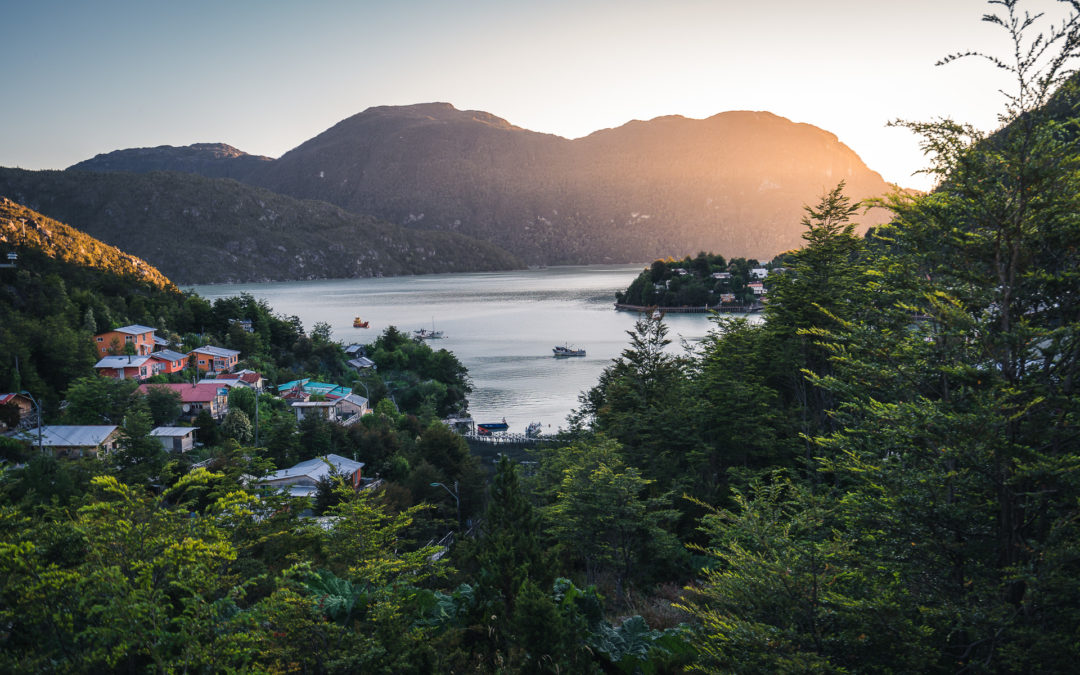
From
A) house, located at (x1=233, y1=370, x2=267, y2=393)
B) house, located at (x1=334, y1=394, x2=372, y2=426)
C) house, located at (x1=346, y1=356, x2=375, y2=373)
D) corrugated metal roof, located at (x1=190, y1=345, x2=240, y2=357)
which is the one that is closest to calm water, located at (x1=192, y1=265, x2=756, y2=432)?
house, located at (x1=334, y1=394, x2=372, y2=426)

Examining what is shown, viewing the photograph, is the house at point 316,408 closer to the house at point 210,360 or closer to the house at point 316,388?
the house at point 316,388

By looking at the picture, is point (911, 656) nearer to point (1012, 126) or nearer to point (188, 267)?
point (1012, 126)

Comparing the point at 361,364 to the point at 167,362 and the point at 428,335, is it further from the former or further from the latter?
the point at 428,335

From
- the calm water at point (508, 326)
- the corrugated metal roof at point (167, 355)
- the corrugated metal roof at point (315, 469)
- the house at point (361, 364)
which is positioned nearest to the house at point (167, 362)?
the corrugated metal roof at point (167, 355)

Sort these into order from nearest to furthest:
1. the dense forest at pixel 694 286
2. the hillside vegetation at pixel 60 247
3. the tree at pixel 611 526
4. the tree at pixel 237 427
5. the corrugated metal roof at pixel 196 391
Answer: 1. the tree at pixel 611 526
2. the tree at pixel 237 427
3. the corrugated metal roof at pixel 196 391
4. the hillside vegetation at pixel 60 247
5. the dense forest at pixel 694 286

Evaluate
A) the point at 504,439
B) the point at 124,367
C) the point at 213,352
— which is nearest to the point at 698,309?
the point at 504,439

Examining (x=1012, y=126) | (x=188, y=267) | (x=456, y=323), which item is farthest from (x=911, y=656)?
(x=188, y=267)

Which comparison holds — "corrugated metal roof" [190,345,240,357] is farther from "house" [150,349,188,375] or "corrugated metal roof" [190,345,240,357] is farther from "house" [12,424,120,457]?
"house" [12,424,120,457]
